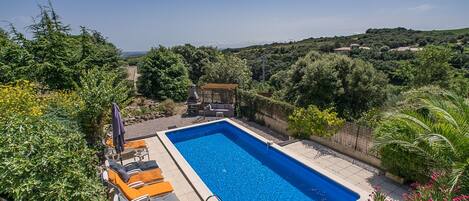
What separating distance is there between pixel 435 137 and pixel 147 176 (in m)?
6.83

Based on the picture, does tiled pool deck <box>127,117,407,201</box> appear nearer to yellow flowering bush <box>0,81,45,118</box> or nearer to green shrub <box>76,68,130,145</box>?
green shrub <box>76,68,130,145</box>

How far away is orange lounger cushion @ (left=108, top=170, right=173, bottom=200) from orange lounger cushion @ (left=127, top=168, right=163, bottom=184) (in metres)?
0.34

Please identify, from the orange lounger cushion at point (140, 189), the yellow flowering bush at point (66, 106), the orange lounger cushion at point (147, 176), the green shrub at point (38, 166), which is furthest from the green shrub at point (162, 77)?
the green shrub at point (38, 166)

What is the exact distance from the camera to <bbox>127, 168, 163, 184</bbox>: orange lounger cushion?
7.01m

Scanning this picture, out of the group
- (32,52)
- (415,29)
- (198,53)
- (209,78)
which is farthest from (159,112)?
(415,29)

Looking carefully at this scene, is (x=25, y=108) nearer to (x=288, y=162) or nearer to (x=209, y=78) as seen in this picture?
(x=288, y=162)

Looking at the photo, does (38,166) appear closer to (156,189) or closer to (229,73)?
(156,189)

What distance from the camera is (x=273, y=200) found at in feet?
24.1

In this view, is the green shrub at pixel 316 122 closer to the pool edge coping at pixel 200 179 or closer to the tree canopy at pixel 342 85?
the pool edge coping at pixel 200 179

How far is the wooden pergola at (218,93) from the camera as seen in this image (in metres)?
15.9

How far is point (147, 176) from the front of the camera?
7203mm

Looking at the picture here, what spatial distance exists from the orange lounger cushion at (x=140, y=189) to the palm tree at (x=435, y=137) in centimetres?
550

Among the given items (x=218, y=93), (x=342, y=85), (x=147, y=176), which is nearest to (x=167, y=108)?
(x=218, y=93)

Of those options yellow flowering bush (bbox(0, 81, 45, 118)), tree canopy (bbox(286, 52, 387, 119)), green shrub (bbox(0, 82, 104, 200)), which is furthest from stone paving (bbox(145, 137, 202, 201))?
tree canopy (bbox(286, 52, 387, 119))
